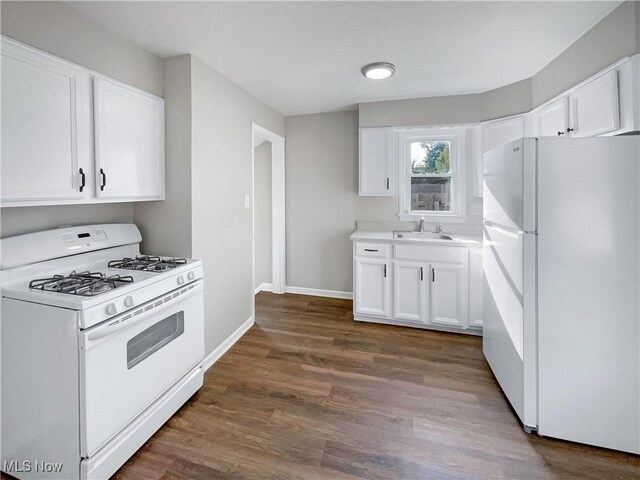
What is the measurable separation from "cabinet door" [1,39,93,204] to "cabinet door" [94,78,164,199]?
0.08m

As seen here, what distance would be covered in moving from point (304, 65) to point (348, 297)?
9.08 feet

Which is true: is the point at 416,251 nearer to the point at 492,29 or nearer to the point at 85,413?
the point at 492,29

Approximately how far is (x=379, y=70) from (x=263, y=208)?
2.51 meters

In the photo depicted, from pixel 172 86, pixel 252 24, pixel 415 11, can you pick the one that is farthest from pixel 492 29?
pixel 172 86

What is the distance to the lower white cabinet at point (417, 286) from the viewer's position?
10.1 ft

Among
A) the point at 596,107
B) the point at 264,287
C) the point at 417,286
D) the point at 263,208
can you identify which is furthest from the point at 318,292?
the point at 596,107

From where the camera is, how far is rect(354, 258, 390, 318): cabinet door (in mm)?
3357

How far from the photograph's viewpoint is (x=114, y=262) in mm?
2158

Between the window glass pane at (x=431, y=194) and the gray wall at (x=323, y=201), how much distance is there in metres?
0.35

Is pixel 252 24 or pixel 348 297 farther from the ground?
pixel 252 24

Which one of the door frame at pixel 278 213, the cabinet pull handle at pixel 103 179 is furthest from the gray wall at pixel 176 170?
the door frame at pixel 278 213

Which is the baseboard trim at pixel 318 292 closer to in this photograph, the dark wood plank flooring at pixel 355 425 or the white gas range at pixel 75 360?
the dark wood plank flooring at pixel 355 425

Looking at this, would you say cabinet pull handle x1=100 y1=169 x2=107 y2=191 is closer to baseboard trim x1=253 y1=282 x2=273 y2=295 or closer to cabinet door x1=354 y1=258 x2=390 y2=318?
cabinet door x1=354 y1=258 x2=390 y2=318

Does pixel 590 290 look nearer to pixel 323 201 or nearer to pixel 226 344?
pixel 226 344
